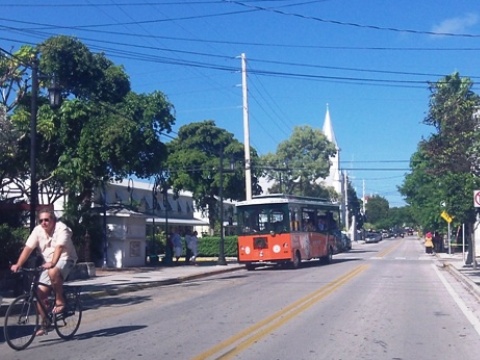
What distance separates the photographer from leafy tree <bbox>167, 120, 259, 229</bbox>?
53.7m

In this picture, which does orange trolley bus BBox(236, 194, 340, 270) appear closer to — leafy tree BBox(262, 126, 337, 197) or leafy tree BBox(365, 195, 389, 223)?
leafy tree BBox(262, 126, 337, 197)

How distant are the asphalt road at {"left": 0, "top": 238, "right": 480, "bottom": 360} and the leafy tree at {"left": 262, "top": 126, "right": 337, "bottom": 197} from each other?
4084 centimetres

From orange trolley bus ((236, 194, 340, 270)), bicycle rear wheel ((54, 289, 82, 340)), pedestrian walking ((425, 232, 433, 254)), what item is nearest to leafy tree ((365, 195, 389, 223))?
pedestrian walking ((425, 232, 433, 254))

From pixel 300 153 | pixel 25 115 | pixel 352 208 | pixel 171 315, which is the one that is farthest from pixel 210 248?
pixel 352 208

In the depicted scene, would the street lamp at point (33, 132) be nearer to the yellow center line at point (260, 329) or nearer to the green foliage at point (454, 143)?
the yellow center line at point (260, 329)

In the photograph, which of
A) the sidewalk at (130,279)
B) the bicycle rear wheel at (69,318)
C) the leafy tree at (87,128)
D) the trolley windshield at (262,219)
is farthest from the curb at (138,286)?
the bicycle rear wheel at (69,318)

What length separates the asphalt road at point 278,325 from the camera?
36.8 feet

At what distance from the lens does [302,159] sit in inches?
2571

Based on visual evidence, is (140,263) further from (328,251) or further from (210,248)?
(210,248)

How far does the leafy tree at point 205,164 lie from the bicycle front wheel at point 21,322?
1546 inches

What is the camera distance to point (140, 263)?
121 feet

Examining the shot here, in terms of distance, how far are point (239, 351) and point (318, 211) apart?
28655 mm

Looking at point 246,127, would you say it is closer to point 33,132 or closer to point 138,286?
point 138,286

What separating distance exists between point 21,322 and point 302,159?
54558mm
